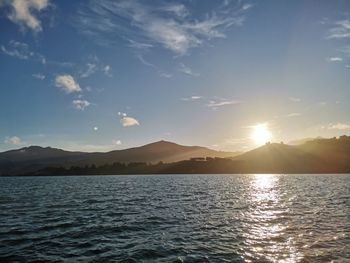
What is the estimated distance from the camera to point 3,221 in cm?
4959

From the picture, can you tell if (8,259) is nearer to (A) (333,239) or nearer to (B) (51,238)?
(B) (51,238)

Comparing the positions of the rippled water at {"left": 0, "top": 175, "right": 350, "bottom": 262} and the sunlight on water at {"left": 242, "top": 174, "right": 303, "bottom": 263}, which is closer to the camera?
the sunlight on water at {"left": 242, "top": 174, "right": 303, "bottom": 263}

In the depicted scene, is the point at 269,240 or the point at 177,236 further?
the point at 177,236

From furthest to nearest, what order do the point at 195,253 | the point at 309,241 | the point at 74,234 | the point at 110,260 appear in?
the point at 74,234 < the point at 309,241 < the point at 195,253 < the point at 110,260

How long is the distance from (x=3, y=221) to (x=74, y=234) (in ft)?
55.6

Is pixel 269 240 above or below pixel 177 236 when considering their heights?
below

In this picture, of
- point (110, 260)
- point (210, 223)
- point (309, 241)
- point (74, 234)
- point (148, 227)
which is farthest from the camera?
point (210, 223)

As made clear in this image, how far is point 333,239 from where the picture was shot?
117 feet

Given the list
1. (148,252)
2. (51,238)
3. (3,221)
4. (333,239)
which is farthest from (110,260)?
(3,221)

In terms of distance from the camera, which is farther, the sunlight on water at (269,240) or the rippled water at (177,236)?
the rippled water at (177,236)

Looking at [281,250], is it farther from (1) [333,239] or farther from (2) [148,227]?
(2) [148,227]

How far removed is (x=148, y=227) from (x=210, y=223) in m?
8.99

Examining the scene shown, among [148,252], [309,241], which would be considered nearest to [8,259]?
[148,252]

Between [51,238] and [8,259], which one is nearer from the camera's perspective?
[8,259]
